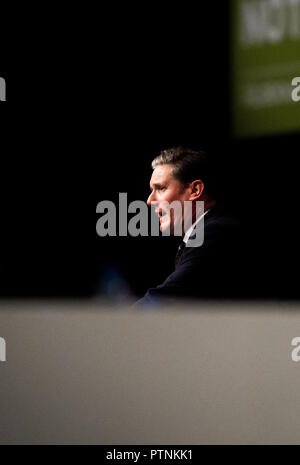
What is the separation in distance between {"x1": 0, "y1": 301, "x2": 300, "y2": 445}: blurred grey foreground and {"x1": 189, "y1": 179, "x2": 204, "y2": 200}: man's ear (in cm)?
38

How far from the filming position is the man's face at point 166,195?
2.14 meters

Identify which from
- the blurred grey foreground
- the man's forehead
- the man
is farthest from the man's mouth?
the blurred grey foreground

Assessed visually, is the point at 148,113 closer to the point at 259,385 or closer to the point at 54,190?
the point at 54,190

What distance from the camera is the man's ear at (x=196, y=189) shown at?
214cm

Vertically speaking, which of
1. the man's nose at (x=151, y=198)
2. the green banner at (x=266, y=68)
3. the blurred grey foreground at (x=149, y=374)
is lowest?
the blurred grey foreground at (x=149, y=374)

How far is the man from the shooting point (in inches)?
82.4

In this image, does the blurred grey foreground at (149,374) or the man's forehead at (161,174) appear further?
the man's forehead at (161,174)

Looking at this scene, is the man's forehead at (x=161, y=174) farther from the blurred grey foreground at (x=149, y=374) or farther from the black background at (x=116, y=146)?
the blurred grey foreground at (x=149, y=374)

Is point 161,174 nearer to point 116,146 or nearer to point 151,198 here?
point 151,198

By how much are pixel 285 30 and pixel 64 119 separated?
94 cm

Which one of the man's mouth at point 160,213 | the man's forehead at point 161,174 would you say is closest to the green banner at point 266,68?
the man's forehead at point 161,174

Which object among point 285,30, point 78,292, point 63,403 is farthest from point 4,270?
point 285,30

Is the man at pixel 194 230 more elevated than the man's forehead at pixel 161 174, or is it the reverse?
the man's forehead at pixel 161 174


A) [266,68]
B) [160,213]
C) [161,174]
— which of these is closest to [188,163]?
[161,174]
